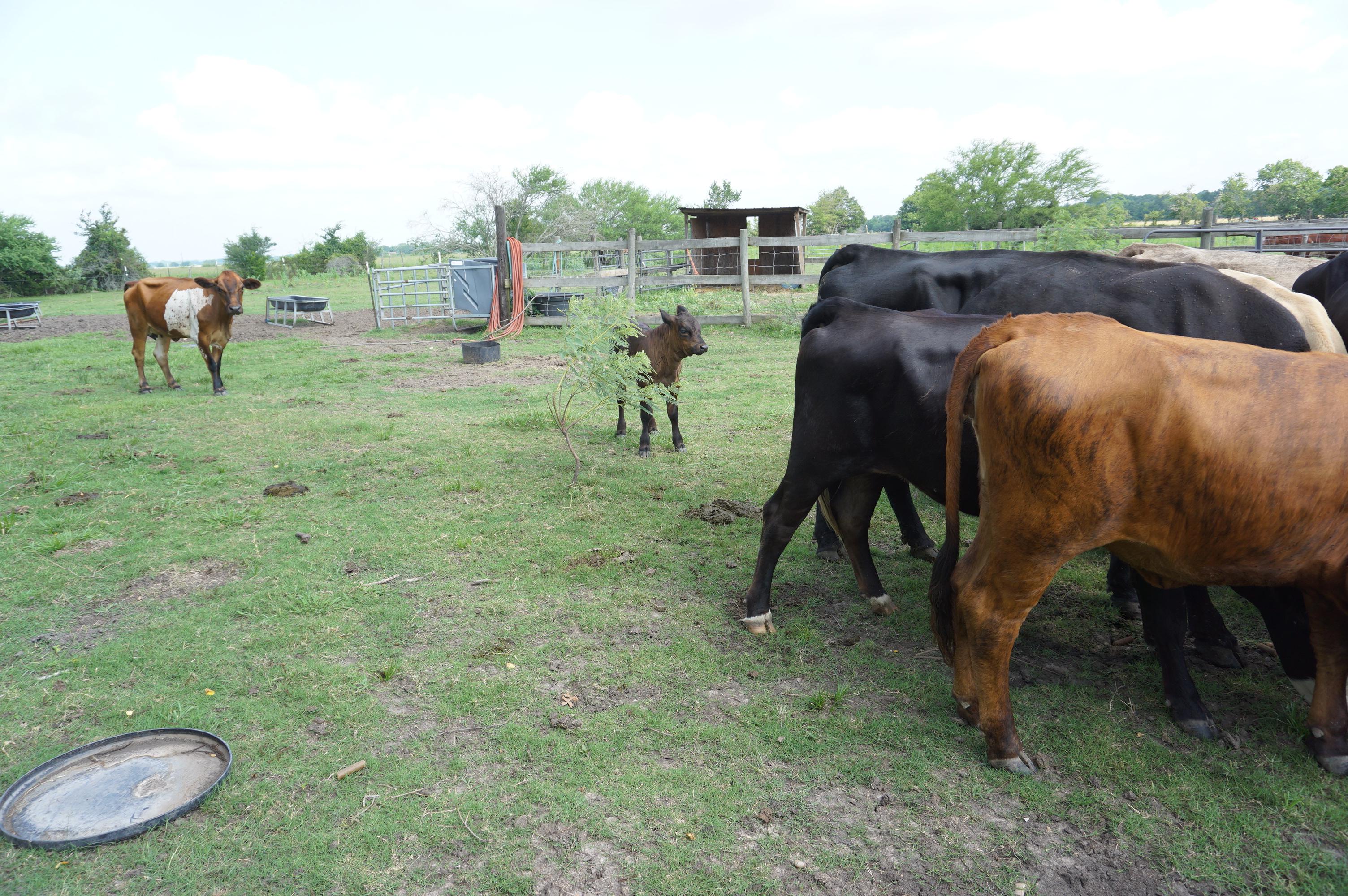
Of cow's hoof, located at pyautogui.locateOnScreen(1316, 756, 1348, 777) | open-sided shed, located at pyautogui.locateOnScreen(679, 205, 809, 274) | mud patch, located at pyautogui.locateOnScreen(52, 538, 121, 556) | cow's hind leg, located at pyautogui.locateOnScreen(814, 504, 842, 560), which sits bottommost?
cow's hoof, located at pyautogui.locateOnScreen(1316, 756, 1348, 777)

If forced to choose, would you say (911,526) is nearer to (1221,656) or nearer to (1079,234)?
(1221,656)

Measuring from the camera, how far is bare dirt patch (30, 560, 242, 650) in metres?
4.16

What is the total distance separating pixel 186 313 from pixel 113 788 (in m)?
10.2

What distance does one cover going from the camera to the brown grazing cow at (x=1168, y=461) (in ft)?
8.70

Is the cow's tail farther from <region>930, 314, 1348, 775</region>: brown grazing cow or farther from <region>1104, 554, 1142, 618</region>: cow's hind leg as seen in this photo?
<region>1104, 554, 1142, 618</region>: cow's hind leg

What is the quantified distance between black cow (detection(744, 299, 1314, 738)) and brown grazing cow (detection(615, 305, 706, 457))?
347 cm

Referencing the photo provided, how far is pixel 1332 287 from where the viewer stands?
522 centimetres

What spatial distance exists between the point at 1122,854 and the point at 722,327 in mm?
14701

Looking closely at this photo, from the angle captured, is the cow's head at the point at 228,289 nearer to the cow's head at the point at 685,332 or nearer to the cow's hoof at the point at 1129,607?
the cow's head at the point at 685,332

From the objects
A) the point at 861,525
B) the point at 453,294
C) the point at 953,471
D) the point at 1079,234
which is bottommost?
the point at 861,525

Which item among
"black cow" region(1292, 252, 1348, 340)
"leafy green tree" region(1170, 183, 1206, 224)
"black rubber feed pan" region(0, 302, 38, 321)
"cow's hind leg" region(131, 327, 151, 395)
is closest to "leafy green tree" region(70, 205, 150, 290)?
"black rubber feed pan" region(0, 302, 38, 321)

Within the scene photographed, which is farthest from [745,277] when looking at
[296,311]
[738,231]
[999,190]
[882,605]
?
[999,190]

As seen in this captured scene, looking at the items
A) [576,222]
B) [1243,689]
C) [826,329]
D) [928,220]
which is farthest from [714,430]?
[928,220]

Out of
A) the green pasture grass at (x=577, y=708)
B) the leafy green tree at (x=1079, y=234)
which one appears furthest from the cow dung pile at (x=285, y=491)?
the leafy green tree at (x=1079, y=234)
